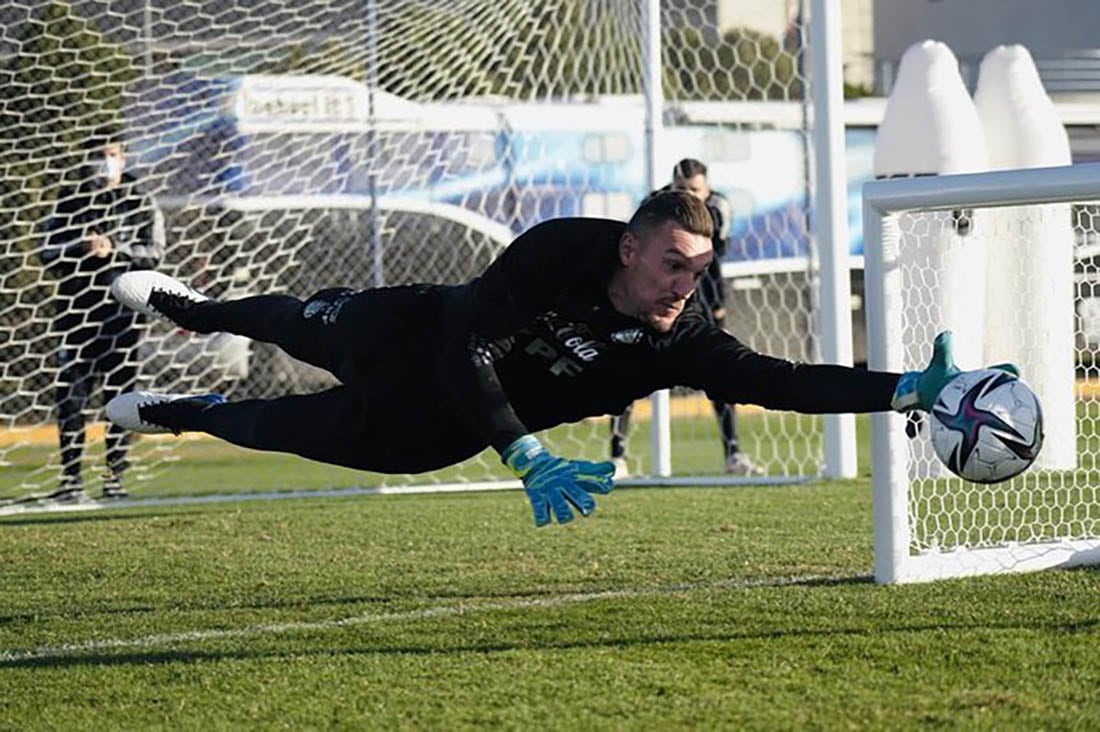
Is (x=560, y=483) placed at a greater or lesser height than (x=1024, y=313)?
lesser

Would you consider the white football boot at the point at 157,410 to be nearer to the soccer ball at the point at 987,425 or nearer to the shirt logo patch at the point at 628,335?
the shirt logo patch at the point at 628,335

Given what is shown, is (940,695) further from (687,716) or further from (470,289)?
(470,289)

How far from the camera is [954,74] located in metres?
10.9

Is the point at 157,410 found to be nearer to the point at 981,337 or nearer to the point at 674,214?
the point at 674,214

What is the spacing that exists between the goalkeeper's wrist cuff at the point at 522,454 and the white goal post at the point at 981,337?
61.4 inches

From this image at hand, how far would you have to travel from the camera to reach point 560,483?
5352 mm

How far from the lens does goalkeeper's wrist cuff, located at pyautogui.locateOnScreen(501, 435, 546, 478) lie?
550 centimetres

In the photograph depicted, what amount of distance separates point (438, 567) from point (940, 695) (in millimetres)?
3289

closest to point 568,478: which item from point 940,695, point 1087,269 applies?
point 940,695

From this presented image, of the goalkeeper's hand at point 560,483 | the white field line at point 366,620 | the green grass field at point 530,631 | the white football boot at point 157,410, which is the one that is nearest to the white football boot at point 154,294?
the white football boot at point 157,410

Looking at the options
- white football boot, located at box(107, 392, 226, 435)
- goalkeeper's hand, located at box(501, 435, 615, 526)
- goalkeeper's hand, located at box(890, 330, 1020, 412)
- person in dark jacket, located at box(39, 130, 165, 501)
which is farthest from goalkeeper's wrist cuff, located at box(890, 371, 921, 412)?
person in dark jacket, located at box(39, 130, 165, 501)

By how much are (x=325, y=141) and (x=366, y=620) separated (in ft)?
23.5

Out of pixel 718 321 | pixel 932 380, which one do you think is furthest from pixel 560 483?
pixel 718 321

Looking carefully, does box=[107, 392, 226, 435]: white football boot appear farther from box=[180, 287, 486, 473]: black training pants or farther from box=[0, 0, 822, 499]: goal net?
box=[0, 0, 822, 499]: goal net
